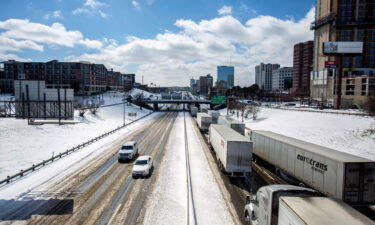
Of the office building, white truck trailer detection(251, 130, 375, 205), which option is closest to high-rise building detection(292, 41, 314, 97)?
the office building

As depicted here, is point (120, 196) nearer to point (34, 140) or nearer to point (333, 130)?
point (34, 140)

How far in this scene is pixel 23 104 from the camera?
2286 cm

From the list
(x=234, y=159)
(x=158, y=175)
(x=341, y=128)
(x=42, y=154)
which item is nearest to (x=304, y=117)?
(x=341, y=128)

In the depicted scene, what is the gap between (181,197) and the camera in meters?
15.9

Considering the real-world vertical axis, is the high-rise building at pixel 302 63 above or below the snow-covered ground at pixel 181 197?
above

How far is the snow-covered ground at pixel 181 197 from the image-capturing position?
13.1 metres

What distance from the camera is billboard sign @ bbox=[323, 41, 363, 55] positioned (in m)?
79.8

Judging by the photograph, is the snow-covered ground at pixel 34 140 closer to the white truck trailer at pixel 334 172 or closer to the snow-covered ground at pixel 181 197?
the snow-covered ground at pixel 181 197

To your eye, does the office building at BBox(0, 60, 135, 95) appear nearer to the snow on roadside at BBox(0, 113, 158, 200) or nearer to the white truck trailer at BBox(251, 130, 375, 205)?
the snow on roadside at BBox(0, 113, 158, 200)

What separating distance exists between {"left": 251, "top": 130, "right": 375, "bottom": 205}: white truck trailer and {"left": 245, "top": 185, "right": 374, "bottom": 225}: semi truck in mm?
3543

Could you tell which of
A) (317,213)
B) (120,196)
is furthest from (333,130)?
(120,196)

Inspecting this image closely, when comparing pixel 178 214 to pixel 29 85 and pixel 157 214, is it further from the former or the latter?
pixel 29 85

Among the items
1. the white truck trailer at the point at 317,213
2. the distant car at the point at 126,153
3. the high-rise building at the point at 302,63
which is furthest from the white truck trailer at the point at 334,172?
the high-rise building at the point at 302,63

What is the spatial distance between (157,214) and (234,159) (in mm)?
8233
